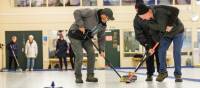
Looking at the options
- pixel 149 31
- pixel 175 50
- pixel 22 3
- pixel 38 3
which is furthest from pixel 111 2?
pixel 175 50

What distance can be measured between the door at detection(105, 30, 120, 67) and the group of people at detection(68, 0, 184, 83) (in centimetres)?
1670

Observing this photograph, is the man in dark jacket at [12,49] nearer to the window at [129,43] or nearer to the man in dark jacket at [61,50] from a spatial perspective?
the man in dark jacket at [61,50]

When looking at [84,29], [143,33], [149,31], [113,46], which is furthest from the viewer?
[113,46]

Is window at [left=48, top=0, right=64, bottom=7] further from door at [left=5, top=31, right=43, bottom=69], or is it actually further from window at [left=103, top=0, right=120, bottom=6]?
window at [left=103, top=0, right=120, bottom=6]

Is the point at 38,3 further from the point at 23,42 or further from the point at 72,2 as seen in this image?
the point at 23,42

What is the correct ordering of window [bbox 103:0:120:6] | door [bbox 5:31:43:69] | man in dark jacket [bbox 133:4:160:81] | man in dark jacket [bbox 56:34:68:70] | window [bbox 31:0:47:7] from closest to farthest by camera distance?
man in dark jacket [bbox 133:4:160:81] < man in dark jacket [bbox 56:34:68:70] < door [bbox 5:31:43:69] < window [bbox 31:0:47:7] < window [bbox 103:0:120:6]

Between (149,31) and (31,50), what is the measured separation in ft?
53.6

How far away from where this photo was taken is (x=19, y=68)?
82.7ft

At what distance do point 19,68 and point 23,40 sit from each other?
1792mm

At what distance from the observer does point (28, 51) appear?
24.7 meters

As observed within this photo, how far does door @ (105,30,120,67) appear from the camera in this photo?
26.4 meters

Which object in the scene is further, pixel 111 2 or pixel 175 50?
pixel 111 2

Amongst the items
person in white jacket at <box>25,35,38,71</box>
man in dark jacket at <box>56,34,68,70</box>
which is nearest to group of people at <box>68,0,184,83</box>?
man in dark jacket at <box>56,34,68,70</box>

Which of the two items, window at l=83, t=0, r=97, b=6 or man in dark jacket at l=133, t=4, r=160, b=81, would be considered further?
window at l=83, t=0, r=97, b=6
